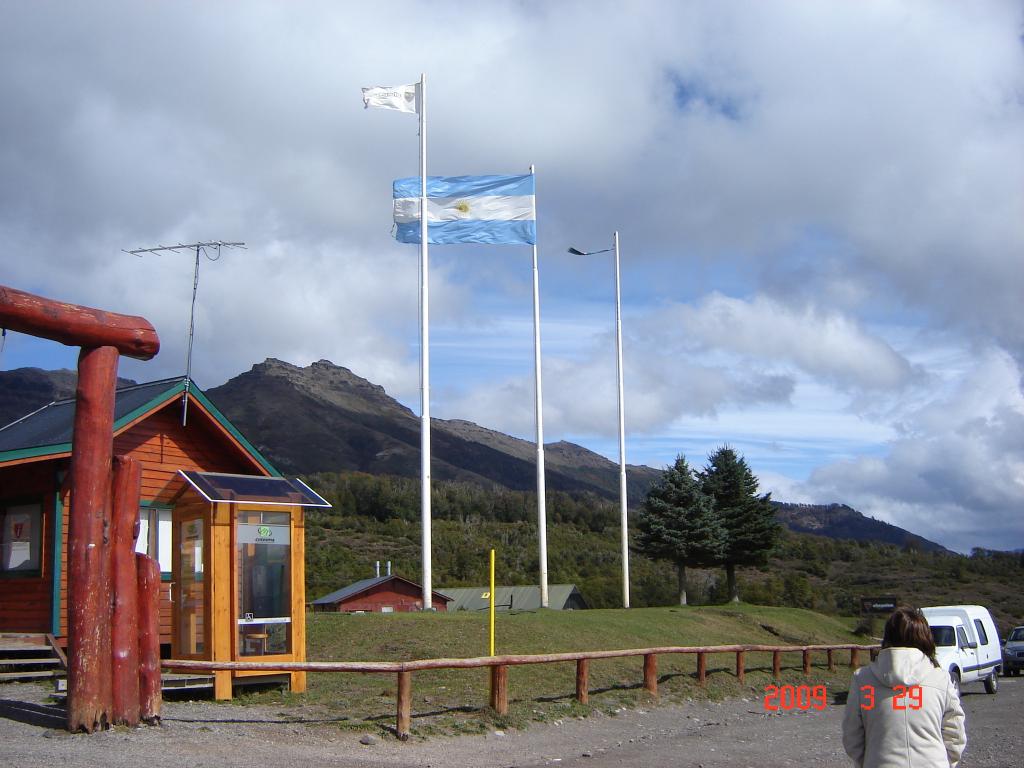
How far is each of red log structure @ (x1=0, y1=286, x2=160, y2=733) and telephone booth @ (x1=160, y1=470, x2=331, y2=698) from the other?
285 cm

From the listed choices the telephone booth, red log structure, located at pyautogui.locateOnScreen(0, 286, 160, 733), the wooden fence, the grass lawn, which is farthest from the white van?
red log structure, located at pyautogui.locateOnScreen(0, 286, 160, 733)

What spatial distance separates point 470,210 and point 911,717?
21.9 metres

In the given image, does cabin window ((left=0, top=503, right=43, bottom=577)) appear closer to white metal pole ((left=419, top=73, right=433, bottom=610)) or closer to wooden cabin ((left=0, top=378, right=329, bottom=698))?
wooden cabin ((left=0, top=378, right=329, bottom=698))

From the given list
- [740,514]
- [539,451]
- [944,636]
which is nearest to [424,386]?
[539,451]

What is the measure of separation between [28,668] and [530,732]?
808cm

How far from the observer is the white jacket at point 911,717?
5434 millimetres

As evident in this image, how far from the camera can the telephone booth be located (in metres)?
13.5

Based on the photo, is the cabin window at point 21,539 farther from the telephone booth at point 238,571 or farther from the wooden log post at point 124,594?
the wooden log post at point 124,594

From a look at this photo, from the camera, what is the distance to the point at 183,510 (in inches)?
563

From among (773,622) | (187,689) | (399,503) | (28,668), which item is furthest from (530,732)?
(399,503)

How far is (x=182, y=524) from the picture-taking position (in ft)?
47.1

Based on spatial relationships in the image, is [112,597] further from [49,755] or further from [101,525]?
[49,755]

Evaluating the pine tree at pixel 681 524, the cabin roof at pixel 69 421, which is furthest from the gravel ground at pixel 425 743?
the pine tree at pixel 681 524
